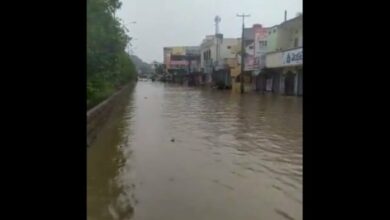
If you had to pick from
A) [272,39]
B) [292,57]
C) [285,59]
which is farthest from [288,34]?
[292,57]

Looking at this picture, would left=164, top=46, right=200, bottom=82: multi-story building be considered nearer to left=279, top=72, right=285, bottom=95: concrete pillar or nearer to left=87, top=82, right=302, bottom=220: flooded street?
left=279, top=72, right=285, bottom=95: concrete pillar

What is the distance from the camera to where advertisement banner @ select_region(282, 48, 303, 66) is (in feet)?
98.0

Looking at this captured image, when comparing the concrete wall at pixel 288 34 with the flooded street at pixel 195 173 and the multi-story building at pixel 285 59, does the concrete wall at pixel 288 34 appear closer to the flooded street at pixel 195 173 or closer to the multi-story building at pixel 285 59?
the multi-story building at pixel 285 59

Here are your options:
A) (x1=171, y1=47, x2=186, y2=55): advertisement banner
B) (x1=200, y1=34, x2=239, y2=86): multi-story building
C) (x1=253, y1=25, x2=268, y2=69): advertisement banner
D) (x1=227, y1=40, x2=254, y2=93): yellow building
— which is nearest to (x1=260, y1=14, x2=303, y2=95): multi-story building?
(x1=253, y1=25, x2=268, y2=69): advertisement banner

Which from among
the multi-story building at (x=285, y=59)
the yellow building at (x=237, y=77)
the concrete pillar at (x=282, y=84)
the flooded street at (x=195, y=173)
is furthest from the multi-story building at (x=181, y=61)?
the flooded street at (x=195, y=173)

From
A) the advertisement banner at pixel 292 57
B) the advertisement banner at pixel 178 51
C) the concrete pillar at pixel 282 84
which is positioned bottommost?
the concrete pillar at pixel 282 84

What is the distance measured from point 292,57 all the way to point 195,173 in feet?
81.2

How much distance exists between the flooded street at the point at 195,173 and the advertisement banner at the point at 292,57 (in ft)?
52.9

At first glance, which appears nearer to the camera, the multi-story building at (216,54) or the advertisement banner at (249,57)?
the advertisement banner at (249,57)

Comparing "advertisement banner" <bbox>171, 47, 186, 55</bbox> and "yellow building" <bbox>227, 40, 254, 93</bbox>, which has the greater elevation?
"advertisement banner" <bbox>171, 47, 186, 55</bbox>

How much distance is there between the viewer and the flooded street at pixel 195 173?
5398 millimetres

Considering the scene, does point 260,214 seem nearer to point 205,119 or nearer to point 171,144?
point 171,144

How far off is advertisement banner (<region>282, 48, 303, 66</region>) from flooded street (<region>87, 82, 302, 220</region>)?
16.1 meters

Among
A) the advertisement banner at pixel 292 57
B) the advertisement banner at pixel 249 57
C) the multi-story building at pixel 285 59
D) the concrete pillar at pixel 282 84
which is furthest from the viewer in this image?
the advertisement banner at pixel 249 57
